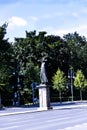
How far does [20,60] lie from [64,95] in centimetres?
1632

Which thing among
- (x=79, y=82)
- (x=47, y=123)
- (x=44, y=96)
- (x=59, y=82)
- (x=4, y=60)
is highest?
(x=4, y=60)

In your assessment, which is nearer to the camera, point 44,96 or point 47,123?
point 47,123

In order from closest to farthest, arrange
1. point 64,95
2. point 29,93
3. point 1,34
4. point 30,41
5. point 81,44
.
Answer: point 1,34
point 29,93
point 30,41
point 64,95
point 81,44

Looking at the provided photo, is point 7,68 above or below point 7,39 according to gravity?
below

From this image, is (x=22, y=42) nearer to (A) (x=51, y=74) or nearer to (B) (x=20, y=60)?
(B) (x=20, y=60)

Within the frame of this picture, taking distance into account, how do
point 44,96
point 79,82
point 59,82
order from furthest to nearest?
point 79,82
point 59,82
point 44,96

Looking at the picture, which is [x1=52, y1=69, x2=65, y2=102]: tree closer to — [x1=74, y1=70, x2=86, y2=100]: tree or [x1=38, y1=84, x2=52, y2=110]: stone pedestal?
[x1=74, y1=70, x2=86, y2=100]: tree

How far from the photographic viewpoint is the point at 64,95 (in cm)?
8525

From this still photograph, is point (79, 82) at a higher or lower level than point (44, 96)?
higher

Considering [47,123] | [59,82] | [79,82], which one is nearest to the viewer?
[47,123]

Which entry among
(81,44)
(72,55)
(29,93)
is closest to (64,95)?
(72,55)

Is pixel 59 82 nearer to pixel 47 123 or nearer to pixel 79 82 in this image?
pixel 79 82

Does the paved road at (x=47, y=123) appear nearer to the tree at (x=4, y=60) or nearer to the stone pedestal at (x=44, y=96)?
the stone pedestal at (x=44, y=96)

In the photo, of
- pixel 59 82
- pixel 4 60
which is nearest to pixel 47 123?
pixel 4 60
